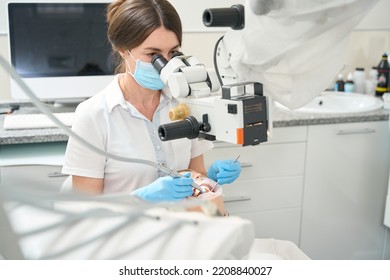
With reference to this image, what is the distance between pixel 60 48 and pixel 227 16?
134 centimetres

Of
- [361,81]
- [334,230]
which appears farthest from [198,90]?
[361,81]

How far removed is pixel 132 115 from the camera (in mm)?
1385

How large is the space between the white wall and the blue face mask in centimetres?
46

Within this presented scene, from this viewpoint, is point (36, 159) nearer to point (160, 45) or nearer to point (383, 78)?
point (160, 45)

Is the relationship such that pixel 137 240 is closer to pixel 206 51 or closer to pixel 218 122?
pixel 218 122

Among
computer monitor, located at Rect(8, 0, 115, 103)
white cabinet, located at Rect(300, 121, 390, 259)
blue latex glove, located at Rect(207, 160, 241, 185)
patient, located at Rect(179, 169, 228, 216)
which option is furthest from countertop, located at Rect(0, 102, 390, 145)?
patient, located at Rect(179, 169, 228, 216)

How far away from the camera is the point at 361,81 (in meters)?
2.54

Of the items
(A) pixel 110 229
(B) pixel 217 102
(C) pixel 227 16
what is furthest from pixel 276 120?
(A) pixel 110 229

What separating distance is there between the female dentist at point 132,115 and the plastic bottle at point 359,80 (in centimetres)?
147

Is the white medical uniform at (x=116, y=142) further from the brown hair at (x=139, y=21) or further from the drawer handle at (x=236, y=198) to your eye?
the drawer handle at (x=236, y=198)

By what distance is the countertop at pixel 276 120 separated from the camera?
1708 mm

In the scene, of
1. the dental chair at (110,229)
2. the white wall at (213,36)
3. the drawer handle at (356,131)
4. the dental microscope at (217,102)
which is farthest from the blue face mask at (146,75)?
the drawer handle at (356,131)

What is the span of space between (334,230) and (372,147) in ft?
1.51
